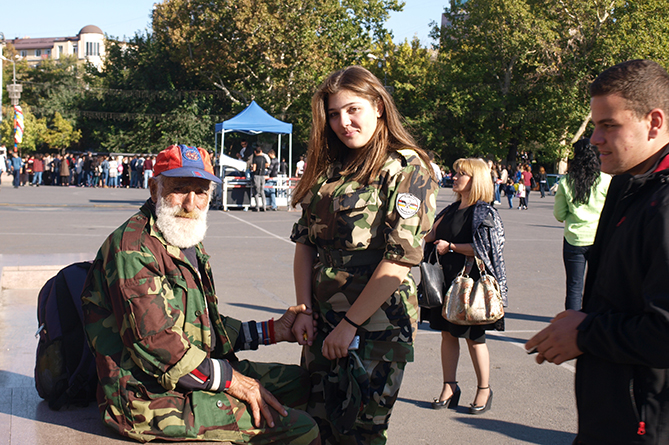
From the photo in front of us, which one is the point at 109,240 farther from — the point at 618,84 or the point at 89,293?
the point at 618,84

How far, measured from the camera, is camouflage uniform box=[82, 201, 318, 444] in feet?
8.31

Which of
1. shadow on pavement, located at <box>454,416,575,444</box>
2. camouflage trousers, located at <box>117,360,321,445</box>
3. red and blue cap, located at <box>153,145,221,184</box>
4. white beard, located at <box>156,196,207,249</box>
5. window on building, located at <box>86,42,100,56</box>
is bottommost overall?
shadow on pavement, located at <box>454,416,575,444</box>

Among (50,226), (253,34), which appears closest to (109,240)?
(50,226)

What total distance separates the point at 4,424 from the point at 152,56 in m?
49.8

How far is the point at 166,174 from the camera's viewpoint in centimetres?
288

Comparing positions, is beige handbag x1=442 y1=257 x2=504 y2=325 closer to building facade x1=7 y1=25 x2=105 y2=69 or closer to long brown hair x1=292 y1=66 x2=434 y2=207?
long brown hair x1=292 y1=66 x2=434 y2=207

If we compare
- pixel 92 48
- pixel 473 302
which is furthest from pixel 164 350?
pixel 92 48

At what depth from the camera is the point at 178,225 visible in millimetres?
2779

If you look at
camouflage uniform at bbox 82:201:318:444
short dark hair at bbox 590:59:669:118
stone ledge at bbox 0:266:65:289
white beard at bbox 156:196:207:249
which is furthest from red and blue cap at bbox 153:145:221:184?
stone ledge at bbox 0:266:65:289

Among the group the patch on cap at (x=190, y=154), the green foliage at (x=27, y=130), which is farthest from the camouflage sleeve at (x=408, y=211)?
the green foliage at (x=27, y=130)

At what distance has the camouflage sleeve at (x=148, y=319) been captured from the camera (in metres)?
2.51

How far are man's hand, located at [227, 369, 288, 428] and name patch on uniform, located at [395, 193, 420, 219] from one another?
3.16 feet

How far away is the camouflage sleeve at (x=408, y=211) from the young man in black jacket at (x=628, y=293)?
609 millimetres

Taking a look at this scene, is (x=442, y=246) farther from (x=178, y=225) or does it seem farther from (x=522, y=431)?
(x=178, y=225)
